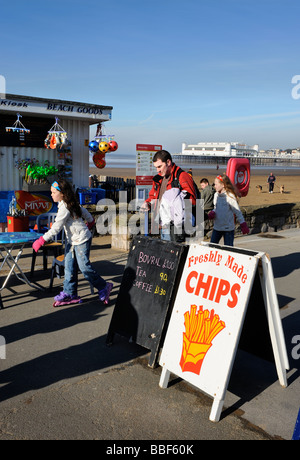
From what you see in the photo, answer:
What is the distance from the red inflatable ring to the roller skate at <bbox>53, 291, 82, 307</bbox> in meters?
6.16

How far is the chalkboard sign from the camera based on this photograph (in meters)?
4.24

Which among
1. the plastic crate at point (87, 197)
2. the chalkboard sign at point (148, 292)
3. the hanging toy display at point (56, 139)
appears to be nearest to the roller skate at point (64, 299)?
the chalkboard sign at point (148, 292)

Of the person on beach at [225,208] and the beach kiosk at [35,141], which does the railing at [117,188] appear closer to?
the beach kiosk at [35,141]

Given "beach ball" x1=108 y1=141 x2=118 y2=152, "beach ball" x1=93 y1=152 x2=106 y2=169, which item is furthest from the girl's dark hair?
"beach ball" x1=93 y1=152 x2=106 y2=169

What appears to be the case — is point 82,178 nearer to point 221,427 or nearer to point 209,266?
point 209,266

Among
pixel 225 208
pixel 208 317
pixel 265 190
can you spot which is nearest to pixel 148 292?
pixel 208 317

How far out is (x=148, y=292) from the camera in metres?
4.46

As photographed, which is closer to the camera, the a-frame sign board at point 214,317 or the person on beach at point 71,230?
the a-frame sign board at point 214,317

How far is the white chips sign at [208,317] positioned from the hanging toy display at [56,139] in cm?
866

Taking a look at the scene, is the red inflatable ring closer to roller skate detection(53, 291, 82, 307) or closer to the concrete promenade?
the concrete promenade

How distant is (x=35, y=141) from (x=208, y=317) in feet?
32.5

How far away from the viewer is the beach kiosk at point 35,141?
11.5 m

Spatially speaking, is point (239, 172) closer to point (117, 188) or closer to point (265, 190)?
point (117, 188)
